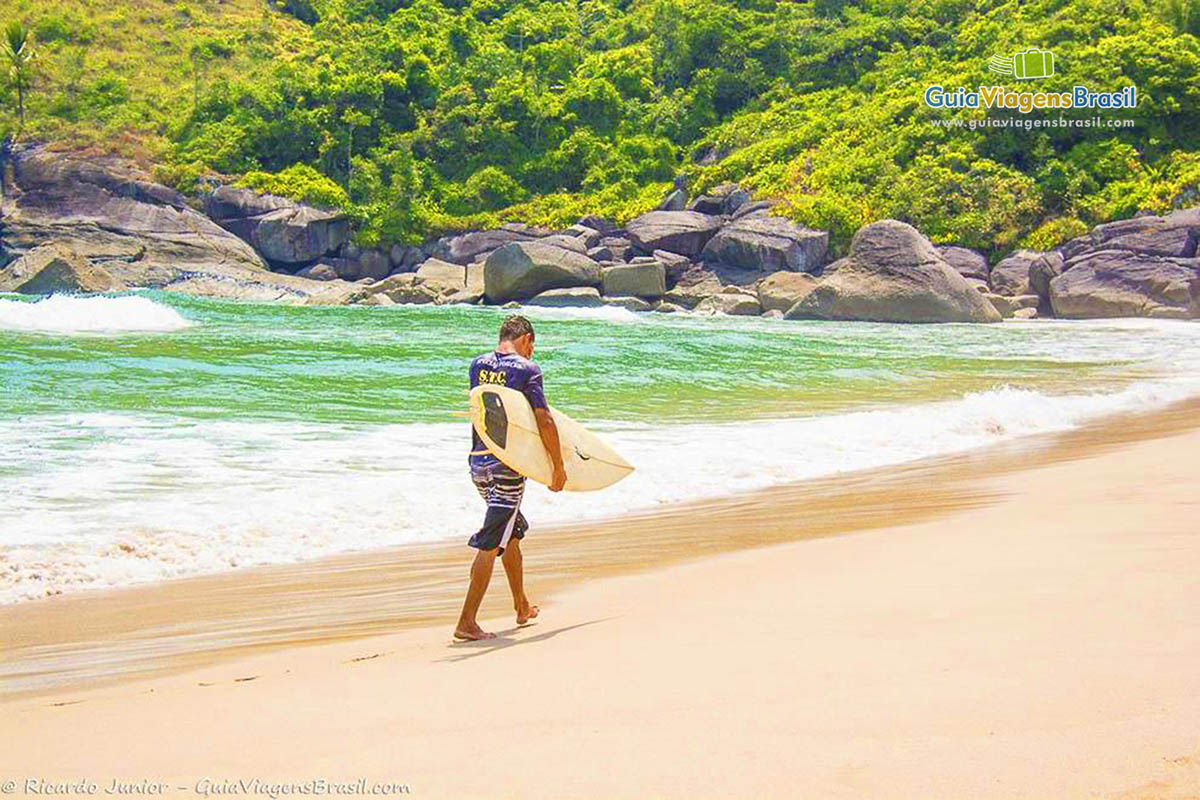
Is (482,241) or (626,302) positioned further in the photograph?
(482,241)

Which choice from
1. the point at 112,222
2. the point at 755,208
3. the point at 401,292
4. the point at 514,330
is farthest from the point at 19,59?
the point at 514,330

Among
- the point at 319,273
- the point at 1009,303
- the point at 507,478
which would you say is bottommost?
the point at 1009,303

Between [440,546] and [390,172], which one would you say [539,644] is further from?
[390,172]

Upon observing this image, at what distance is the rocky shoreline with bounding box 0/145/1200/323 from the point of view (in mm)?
31625

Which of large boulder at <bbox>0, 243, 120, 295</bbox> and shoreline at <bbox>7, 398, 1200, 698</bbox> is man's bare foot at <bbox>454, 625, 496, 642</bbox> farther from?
large boulder at <bbox>0, 243, 120, 295</bbox>

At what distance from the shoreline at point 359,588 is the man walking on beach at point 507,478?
429 mm

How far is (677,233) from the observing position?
1625 inches

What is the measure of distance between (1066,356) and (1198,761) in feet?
64.0

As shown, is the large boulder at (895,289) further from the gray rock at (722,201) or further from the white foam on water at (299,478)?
the white foam on water at (299,478)

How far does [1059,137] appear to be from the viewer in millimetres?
40312

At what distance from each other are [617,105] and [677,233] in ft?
63.2

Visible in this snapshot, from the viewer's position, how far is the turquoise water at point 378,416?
22.4 ft

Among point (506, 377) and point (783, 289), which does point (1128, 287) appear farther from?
point (506, 377)

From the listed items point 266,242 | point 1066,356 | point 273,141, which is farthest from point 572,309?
point 273,141
